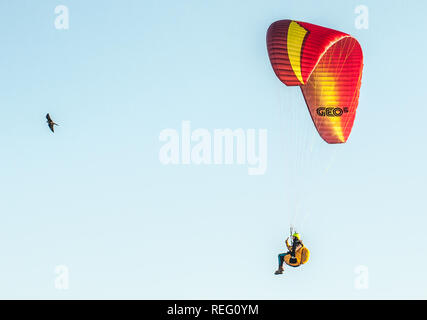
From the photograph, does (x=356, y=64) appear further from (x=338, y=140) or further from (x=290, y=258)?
(x=290, y=258)

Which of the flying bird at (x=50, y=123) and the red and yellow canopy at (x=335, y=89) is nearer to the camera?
the red and yellow canopy at (x=335, y=89)

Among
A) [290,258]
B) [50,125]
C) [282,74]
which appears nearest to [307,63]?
[282,74]

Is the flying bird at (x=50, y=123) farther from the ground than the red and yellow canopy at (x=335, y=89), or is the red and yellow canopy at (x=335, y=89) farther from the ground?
the red and yellow canopy at (x=335, y=89)

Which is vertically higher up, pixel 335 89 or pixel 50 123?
pixel 335 89

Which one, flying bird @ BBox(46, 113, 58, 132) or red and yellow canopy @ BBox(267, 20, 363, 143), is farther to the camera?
flying bird @ BBox(46, 113, 58, 132)

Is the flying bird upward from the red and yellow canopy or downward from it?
downward

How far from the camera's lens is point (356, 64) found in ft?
216

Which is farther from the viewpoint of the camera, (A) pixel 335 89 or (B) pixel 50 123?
(B) pixel 50 123
